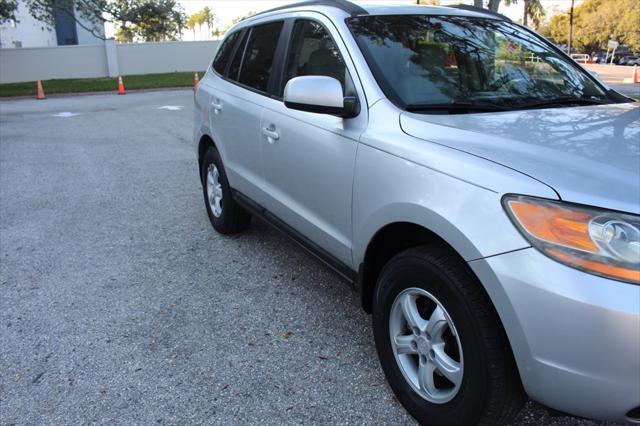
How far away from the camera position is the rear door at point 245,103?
3855 millimetres

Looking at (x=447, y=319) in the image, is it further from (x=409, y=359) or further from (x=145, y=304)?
(x=145, y=304)

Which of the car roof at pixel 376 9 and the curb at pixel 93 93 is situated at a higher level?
the car roof at pixel 376 9

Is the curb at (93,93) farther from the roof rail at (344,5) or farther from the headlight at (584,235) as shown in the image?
the headlight at (584,235)

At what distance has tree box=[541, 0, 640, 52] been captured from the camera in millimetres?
57250

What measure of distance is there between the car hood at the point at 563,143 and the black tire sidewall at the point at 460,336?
0.51 metres

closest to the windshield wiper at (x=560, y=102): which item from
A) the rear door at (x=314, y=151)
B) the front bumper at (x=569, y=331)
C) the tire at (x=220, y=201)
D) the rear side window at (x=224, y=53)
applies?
the rear door at (x=314, y=151)

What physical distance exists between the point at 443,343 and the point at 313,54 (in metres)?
1.87

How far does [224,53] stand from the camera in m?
4.91

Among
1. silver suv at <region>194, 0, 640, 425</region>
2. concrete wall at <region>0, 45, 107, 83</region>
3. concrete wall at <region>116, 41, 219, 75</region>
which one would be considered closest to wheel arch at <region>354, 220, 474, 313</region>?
silver suv at <region>194, 0, 640, 425</region>

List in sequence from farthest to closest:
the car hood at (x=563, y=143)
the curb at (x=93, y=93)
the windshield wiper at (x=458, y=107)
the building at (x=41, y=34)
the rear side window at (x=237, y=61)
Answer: the building at (x=41, y=34) → the curb at (x=93, y=93) → the rear side window at (x=237, y=61) → the windshield wiper at (x=458, y=107) → the car hood at (x=563, y=143)

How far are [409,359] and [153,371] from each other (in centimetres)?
135

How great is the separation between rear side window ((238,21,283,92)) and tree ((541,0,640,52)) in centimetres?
6050

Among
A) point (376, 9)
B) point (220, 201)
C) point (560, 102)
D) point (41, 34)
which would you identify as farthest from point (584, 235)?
point (41, 34)

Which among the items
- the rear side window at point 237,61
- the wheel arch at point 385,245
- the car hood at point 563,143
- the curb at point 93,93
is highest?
the rear side window at point 237,61
